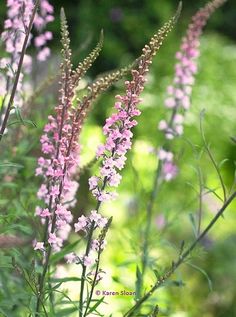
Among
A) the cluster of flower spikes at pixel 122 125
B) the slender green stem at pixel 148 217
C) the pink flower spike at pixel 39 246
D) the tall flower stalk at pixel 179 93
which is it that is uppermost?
the tall flower stalk at pixel 179 93

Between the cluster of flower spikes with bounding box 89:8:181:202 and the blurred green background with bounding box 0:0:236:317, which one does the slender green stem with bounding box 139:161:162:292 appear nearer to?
the blurred green background with bounding box 0:0:236:317

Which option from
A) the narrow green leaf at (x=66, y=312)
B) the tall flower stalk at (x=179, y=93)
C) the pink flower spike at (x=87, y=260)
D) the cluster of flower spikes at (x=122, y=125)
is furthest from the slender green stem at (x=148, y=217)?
the cluster of flower spikes at (x=122, y=125)

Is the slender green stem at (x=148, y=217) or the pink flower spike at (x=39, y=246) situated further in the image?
the slender green stem at (x=148, y=217)

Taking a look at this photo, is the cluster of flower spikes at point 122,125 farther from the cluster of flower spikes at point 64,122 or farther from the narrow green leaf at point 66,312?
the narrow green leaf at point 66,312

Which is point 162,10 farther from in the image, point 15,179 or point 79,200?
point 15,179

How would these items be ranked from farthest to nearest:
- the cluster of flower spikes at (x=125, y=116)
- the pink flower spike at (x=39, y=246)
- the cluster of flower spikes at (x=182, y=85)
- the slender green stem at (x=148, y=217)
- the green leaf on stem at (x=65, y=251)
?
the cluster of flower spikes at (x=182, y=85) < the slender green stem at (x=148, y=217) < the green leaf on stem at (x=65, y=251) < the pink flower spike at (x=39, y=246) < the cluster of flower spikes at (x=125, y=116)

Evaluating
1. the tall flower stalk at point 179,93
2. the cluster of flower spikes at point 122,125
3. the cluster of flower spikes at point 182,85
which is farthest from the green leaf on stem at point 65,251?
the cluster of flower spikes at point 182,85

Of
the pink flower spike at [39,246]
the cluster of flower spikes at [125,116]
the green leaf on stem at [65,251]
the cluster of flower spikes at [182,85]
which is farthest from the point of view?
the cluster of flower spikes at [182,85]

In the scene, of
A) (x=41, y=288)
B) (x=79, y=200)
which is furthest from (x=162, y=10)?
(x=41, y=288)

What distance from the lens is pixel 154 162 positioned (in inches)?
320

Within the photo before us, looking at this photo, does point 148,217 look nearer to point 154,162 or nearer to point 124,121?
point 124,121

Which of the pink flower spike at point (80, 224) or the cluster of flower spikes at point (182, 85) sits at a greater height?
the cluster of flower spikes at point (182, 85)

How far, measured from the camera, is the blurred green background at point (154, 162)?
126 inches

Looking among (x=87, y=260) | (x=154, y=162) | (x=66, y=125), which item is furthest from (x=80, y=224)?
(x=154, y=162)
